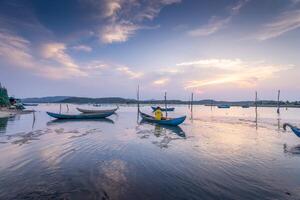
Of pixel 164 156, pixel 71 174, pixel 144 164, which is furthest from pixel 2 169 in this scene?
pixel 164 156

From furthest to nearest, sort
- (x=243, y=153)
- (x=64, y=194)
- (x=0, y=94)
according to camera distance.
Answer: (x=0, y=94) < (x=243, y=153) < (x=64, y=194)

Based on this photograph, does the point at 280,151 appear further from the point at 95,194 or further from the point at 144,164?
the point at 95,194

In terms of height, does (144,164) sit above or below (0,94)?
below

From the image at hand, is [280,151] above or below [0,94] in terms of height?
below

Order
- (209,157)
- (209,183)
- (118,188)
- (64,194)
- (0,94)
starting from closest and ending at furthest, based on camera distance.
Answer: (64,194)
(118,188)
(209,183)
(209,157)
(0,94)

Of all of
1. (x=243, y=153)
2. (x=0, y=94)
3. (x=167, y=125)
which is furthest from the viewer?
(x=0, y=94)

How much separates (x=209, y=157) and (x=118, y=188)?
24.7 ft

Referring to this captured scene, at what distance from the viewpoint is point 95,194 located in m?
7.86

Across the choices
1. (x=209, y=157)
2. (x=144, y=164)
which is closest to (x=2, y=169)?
(x=144, y=164)

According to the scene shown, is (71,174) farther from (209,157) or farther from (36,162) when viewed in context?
(209,157)

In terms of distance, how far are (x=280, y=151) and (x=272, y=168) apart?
17.9ft

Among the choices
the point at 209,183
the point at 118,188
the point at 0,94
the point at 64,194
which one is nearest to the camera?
the point at 64,194

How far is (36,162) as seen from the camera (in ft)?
39.9

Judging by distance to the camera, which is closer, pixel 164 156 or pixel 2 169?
pixel 2 169
